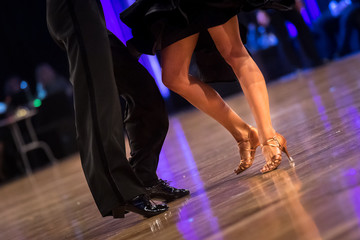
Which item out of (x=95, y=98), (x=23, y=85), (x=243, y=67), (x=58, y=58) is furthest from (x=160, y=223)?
(x=58, y=58)

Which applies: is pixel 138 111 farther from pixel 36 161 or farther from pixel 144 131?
pixel 36 161

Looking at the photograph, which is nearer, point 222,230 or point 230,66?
point 222,230

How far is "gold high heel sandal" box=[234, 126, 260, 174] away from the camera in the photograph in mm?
2115

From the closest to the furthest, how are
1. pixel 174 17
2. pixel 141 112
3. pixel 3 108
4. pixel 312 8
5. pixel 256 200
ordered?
pixel 256 200 < pixel 174 17 < pixel 141 112 < pixel 3 108 < pixel 312 8

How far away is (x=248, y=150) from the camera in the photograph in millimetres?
2139

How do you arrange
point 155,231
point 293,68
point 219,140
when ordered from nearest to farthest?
point 155,231 → point 219,140 → point 293,68

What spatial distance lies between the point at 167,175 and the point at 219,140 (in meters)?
0.84

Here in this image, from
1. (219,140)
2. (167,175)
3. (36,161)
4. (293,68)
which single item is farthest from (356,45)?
(167,175)

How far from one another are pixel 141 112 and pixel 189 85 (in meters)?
0.21

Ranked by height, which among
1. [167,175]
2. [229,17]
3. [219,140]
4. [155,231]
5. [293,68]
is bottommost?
[293,68]

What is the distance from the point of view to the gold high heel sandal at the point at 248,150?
2.12 meters

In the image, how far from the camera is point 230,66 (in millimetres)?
2252

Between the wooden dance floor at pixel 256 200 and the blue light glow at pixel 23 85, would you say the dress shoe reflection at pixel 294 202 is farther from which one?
the blue light glow at pixel 23 85

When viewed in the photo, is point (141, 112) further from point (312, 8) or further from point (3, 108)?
point (312, 8)
